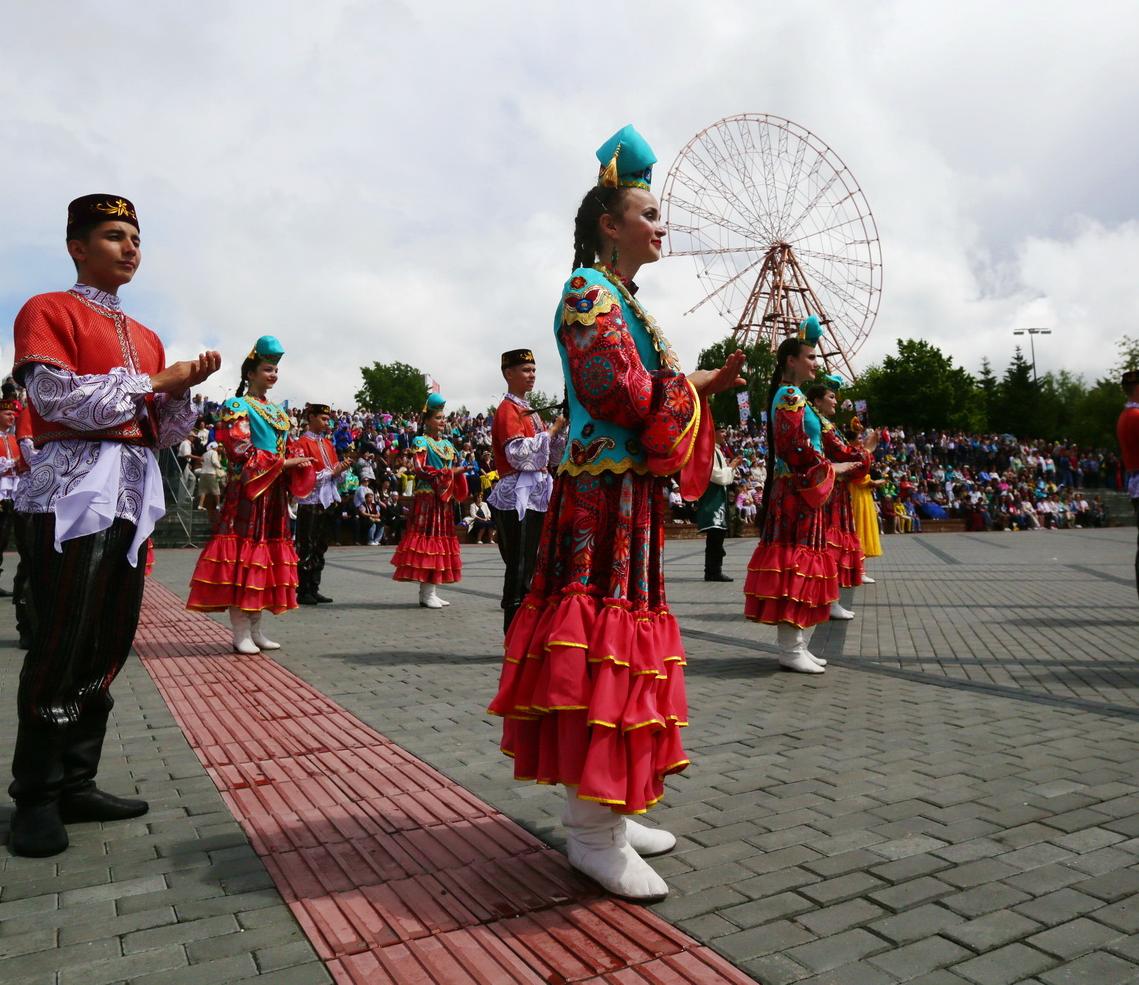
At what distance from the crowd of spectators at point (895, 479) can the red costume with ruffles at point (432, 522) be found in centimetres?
574

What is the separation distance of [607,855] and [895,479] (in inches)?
1301

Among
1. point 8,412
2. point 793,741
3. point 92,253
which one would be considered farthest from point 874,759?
point 8,412

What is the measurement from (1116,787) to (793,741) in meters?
1.35

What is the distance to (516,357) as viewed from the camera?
6797 mm

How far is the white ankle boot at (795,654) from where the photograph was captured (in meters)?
6.18

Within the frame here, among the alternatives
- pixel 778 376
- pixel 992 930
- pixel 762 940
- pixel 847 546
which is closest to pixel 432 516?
pixel 847 546

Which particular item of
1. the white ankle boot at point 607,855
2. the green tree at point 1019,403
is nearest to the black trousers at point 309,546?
the white ankle boot at point 607,855

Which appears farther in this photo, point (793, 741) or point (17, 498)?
point (793, 741)

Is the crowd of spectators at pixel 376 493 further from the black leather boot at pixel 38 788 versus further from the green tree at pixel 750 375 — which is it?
the green tree at pixel 750 375

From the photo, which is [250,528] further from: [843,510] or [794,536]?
[843,510]

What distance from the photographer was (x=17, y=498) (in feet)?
10.4

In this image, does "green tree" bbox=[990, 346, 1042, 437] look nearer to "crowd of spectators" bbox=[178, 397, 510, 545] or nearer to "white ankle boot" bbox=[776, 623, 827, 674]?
"crowd of spectators" bbox=[178, 397, 510, 545]

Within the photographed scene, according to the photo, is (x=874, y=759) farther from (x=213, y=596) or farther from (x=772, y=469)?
(x=213, y=596)

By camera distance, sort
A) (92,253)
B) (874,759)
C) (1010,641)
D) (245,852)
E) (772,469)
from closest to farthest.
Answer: (245,852), (92,253), (874,759), (772,469), (1010,641)
